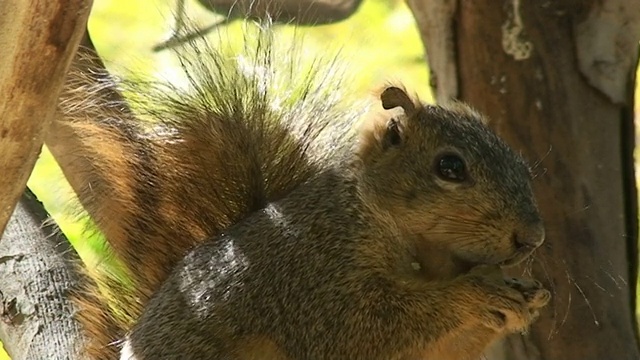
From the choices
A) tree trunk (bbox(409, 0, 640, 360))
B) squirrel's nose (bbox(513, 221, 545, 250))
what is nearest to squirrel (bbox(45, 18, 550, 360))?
squirrel's nose (bbox(513, 221, 545, 250))

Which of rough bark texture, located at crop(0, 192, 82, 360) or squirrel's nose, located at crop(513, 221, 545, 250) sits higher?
rough bark texture, located at crop(0, 192, 82, 360)

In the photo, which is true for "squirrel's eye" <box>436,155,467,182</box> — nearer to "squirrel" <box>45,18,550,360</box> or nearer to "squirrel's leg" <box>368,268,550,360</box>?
"squirrel" <box>45,18,550,360</box>

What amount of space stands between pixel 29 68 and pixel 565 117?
1623mm

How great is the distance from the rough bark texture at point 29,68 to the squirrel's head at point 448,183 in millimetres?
794

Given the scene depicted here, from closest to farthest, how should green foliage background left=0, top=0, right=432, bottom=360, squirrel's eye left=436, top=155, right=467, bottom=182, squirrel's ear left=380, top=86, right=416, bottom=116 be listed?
squirrel's eye left=436, top=155, right=467, bottom=182, squirrel's ear left=380, top=86, right=416, bottom=116, green foliage background left=0, top=0, right=432, bottom=360

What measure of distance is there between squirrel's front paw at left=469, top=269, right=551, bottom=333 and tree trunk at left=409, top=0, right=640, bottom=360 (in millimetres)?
673

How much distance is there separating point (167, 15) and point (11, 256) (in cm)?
81

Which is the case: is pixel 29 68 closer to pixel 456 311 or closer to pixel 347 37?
pixel 456 311

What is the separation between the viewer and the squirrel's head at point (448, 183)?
214cm

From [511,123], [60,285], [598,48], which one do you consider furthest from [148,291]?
[598,48]

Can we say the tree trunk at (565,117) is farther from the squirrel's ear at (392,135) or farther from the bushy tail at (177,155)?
the squirrel's ear at (392,135)

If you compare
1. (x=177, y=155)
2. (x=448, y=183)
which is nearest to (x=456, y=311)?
(x=448, y=183)

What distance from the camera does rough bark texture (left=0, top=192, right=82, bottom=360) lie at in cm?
266

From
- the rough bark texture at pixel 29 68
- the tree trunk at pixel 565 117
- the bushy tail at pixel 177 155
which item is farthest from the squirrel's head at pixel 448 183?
the rough bark texture at pixel 29 68
